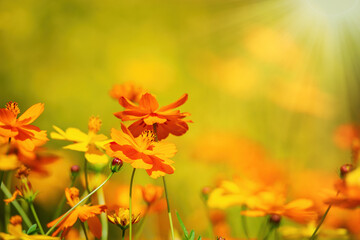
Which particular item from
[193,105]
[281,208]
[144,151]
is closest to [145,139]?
[144,151]

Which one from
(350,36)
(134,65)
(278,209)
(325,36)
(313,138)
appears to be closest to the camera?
(278,209)

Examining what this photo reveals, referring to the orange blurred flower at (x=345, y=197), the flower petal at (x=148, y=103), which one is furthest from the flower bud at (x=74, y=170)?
the orange blurred flower at (x=345, y=197)

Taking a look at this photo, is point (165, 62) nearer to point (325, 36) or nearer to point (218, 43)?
point (218, 43)

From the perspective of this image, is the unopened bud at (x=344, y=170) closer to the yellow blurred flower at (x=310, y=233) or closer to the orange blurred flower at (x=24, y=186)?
the yellow blurred flower at (x=310, y=233)

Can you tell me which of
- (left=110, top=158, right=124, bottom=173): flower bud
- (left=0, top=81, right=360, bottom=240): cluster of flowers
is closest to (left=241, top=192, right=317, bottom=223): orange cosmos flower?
(left=0, top=81, right=360, bottom=240): cluster of flowers

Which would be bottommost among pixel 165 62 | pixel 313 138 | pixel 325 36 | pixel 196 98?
pixel 313 138

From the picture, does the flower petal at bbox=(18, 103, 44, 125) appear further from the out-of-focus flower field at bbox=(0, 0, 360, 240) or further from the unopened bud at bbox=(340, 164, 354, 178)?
the unopened bud at bbox=(340, 164, 354, 178)

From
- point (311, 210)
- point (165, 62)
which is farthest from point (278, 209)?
point (165, 62)
